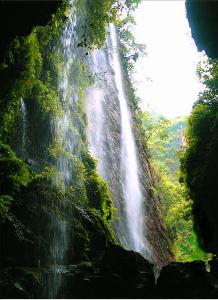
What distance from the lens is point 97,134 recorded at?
718 inches

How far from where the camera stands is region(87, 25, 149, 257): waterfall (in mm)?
17266

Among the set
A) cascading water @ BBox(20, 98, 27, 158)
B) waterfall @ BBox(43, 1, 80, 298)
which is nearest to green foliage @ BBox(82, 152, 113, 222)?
waterfall @ BBox(43, 1, 80, 298)

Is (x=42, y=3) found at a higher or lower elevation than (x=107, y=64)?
lower

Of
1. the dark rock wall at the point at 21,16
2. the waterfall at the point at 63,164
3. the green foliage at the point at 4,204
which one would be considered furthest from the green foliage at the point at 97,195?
the dark rock wall at the point at 21,16

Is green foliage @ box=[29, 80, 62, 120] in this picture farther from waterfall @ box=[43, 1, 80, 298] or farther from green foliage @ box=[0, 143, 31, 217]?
green foliage @ box=[0, 143, 31, 217]

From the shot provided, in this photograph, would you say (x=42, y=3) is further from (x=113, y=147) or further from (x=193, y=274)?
(x=113, y=147)

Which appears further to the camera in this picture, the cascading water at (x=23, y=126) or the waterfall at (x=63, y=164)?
the cascading water at (x=23, y=126)

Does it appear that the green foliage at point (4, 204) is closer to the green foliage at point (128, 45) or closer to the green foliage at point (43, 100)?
the green foliage at point (43, 100)

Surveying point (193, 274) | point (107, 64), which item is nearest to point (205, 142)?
point (193, 274)

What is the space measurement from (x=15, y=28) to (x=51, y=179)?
16.6 feet

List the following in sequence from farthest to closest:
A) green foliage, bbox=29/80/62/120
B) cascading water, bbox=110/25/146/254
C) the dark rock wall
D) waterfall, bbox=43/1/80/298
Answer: cascading water, bbox=110/25/146/254, green foliage, bbox=29/80/62/120, waterfall, bbox=43/1/80/298, the dark rock wall

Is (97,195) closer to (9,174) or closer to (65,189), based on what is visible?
(65,189)

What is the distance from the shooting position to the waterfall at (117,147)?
17.3 m

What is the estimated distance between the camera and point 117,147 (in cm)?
2011
